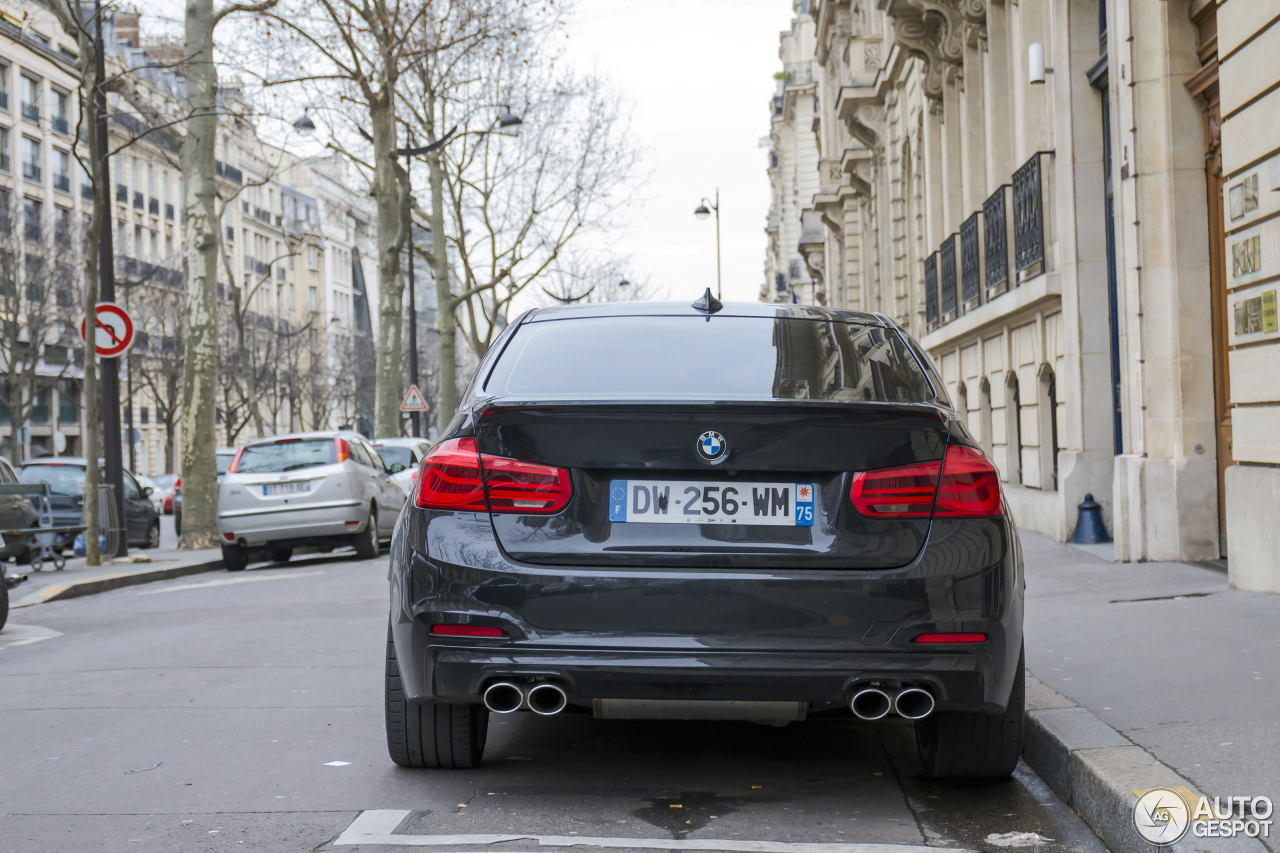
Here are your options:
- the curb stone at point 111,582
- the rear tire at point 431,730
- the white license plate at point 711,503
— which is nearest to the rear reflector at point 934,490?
the white license plate at point 711,503

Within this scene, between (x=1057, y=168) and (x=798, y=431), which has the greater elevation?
(x=1057, y=168)

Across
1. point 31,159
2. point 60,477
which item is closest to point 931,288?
point 60,477

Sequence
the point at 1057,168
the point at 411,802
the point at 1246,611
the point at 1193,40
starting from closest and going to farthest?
the point at 411,802 → the point at 1246,611 → the point at 1193,40 → the point at 1057,168

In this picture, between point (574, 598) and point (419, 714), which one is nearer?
point (574, 598)

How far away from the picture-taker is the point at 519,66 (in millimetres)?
37250

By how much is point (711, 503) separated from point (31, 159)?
62392 mm

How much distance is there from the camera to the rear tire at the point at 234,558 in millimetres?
17609

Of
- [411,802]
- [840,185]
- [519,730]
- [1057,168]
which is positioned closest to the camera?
[411,802]

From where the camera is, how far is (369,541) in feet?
59.7

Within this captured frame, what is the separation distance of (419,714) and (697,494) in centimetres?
139

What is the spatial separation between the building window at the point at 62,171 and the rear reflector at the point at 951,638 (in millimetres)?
64131

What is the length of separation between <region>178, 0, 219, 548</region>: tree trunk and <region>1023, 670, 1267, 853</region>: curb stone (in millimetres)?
16854

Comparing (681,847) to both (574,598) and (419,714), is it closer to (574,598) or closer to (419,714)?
(574,598)

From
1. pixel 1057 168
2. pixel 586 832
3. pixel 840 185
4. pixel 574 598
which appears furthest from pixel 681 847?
pixel 840 185
